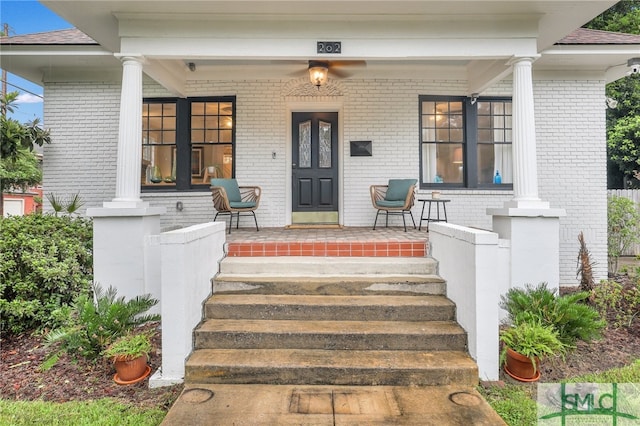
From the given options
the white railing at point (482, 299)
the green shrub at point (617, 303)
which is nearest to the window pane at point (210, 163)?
the white railing at point (482, 299)

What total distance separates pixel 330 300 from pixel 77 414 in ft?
6.29

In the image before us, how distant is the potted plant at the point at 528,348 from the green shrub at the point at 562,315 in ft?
0.29

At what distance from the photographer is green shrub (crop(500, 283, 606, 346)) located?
9.39 ft

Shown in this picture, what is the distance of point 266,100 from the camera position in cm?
620

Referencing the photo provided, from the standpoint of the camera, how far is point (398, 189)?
5887 mm

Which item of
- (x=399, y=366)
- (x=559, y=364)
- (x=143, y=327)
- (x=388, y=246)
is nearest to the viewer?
(x=399, y=366)

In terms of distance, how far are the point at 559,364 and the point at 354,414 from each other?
197 cm

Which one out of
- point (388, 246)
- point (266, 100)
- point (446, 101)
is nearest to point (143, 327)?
point (388, 246)

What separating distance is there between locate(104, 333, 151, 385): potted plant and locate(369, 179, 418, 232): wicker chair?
365 cm

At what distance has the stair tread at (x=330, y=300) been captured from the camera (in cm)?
313

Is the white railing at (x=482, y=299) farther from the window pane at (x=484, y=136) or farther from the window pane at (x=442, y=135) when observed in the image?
the window pane at (x=484, y=136)

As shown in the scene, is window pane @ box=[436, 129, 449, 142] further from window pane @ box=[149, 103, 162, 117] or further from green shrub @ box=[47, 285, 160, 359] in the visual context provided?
green shrub @ box=[47, 285, 160, 359]

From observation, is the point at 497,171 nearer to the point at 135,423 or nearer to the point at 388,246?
the point at 388,246

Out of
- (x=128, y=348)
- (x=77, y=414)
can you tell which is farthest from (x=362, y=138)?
(x=77, y=414)
